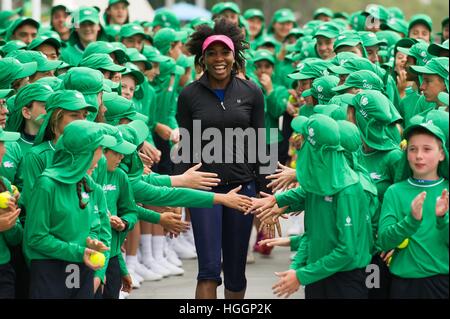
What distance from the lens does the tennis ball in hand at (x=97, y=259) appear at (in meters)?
8.00

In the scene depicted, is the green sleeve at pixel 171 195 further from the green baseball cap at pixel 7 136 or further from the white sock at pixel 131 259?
the white sock at pixel 131 259

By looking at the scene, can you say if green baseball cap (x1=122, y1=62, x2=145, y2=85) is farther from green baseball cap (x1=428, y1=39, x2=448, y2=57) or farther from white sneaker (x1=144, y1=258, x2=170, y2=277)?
green baseball cap (x1=428, y1=39, x2=448, y2=57)

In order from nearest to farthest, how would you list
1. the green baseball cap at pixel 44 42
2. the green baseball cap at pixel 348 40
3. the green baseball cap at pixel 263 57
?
the green baseball cap at pixel 348 40 → the green baseball cap at pixel 44 42 → the green baseball cap at pixel 263 57

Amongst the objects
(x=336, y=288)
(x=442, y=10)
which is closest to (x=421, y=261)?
(x=336, y=288)

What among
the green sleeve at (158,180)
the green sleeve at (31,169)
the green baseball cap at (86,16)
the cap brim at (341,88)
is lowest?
the green sleeve at (158,180)

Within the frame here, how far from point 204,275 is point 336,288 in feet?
6.60

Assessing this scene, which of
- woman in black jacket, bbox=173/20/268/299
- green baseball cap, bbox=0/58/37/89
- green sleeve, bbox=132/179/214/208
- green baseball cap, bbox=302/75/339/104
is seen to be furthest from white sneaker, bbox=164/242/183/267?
green sleeve, bbox=132/179/214/208

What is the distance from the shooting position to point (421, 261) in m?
7.96

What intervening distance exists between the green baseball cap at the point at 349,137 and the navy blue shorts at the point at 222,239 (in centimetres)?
200

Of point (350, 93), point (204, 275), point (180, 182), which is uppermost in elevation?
point (350, 93)

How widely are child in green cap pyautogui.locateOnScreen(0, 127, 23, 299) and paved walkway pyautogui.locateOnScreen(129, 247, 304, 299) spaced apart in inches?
154

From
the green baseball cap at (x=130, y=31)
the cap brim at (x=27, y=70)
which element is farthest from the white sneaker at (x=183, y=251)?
the cap brim at (x=27, y=70)

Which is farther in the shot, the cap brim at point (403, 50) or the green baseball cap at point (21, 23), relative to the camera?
the green baseball cap at point (21, 23)
